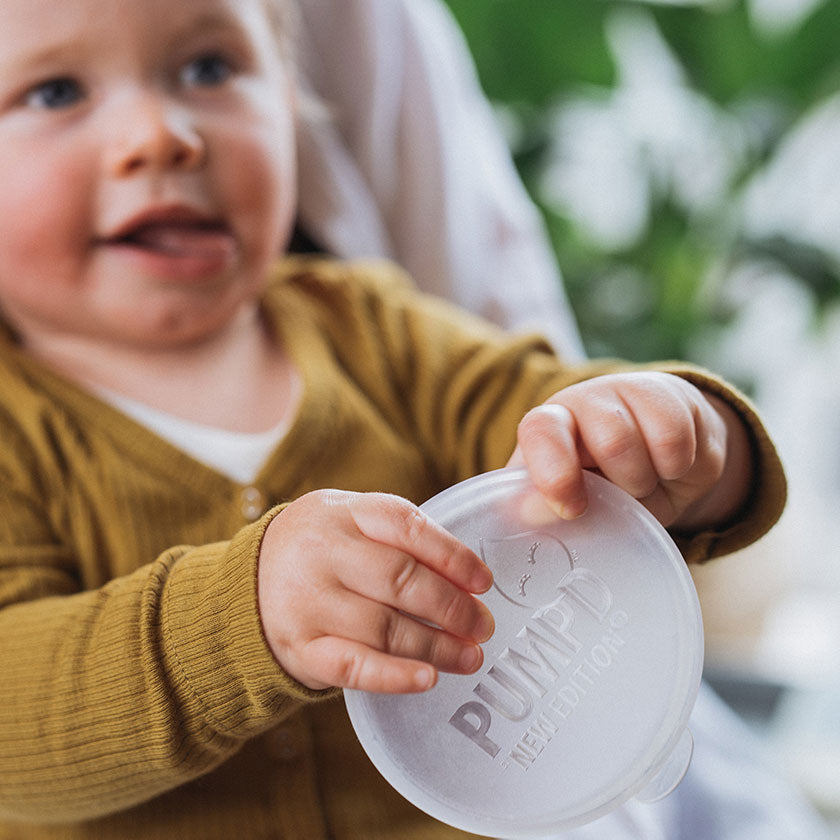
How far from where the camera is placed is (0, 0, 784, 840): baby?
0.32 meters

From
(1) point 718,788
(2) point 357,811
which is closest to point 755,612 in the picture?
(1) point 718,788

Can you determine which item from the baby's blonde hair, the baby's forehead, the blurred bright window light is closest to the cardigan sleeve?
the baby's forehead

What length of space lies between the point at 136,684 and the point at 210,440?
0.17 meters

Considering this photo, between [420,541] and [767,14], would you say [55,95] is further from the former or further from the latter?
[767,14]

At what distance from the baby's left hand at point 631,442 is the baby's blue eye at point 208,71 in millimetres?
242

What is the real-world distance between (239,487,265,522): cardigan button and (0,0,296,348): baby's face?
0.29 feet

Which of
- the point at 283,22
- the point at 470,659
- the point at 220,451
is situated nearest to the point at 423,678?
the point at 470,659

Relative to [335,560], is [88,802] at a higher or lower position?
lower

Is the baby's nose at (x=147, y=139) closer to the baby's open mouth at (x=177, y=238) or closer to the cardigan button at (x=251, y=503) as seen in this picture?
the baby's open mouth at (x=177, y=238)

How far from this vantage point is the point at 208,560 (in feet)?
1.15

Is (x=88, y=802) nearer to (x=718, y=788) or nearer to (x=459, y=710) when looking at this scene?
(x=459, y=710)

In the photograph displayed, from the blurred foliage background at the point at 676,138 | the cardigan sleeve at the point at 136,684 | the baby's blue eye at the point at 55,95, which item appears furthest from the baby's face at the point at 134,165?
the blurred foliage background at the point at 676,138

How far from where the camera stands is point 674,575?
318 mm

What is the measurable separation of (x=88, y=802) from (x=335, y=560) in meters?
0.17
